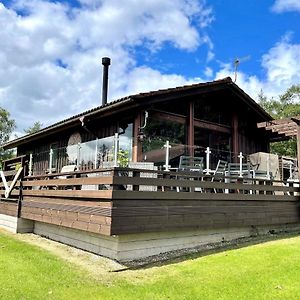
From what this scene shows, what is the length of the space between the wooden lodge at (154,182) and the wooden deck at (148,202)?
0.06ft

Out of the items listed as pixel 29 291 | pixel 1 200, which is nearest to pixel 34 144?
pixel 1 200

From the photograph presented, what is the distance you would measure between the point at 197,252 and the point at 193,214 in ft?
2.42

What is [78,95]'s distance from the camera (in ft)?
119

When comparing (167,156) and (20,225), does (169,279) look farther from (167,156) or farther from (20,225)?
(20,225)

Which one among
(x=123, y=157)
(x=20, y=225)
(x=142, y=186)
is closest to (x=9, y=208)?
(x=20, y=225)

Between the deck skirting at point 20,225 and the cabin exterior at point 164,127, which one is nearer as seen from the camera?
the cabin exterior at point 164,127

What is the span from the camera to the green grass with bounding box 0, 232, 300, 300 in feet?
14.4

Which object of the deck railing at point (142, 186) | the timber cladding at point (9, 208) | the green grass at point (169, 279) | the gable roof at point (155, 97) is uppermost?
the gable roof at point (155, 97)

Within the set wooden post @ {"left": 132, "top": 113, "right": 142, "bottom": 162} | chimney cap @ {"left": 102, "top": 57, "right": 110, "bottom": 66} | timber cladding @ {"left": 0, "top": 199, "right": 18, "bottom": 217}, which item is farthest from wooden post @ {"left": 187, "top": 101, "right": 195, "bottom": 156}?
chimney cap @ {"left": 102, "top": 57, "right": 110, "bottom": 66}

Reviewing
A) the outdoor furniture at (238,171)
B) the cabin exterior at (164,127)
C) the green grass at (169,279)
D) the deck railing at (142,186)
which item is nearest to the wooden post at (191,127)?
the cabin exterior at (164,127)

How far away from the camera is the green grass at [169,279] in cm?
440

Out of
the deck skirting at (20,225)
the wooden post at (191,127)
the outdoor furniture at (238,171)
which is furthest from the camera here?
the wooden post at (191,127)

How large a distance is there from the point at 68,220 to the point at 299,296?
437 cm

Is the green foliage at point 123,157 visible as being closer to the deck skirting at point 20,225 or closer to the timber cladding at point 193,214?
the timber cladding at point 193,214
